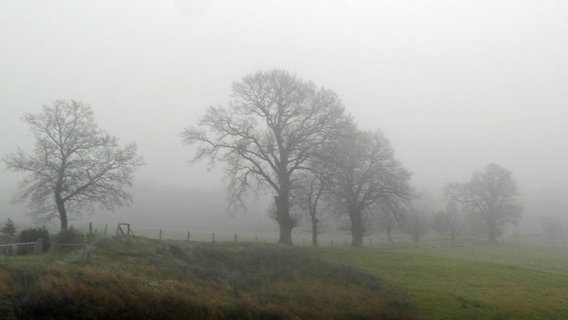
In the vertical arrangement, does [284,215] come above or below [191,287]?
above

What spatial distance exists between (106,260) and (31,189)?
21013mm

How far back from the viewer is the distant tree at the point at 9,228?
3353 centimetres

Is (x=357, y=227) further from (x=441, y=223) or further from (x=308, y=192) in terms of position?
(x=441, y=223)

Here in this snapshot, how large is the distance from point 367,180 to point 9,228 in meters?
33.4

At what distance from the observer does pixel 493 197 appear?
7819cm

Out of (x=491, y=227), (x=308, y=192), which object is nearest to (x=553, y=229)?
(x=491, y=227)

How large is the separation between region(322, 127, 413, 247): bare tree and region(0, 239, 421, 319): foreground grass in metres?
18.8

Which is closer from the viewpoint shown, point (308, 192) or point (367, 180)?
point (308, 192)

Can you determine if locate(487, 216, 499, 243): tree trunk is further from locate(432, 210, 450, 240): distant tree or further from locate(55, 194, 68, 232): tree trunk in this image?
locate(55, 194, 68, 232): tree trunk

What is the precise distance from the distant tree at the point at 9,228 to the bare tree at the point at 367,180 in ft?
89.9

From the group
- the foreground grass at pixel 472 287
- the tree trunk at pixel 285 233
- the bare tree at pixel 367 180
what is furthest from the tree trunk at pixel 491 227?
the tree trunk at pixel 285 233

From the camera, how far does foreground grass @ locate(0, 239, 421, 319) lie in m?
11.6

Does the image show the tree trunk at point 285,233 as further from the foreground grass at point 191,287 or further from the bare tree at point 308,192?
the foreground grass at point 191,287

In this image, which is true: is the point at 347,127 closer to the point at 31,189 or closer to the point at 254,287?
the point at 254,287
